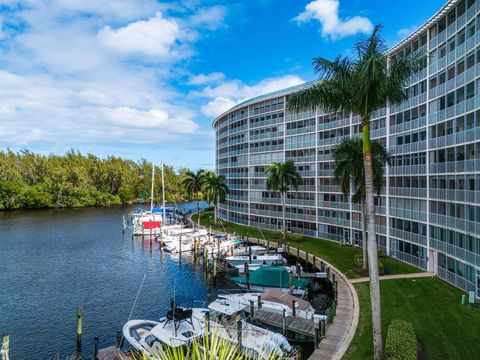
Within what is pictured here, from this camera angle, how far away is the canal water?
29172 millimetres

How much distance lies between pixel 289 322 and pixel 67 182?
140422 mm

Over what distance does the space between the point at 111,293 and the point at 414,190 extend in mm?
37212

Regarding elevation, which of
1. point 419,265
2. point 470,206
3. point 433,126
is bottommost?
point 419,265

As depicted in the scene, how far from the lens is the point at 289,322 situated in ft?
91.8

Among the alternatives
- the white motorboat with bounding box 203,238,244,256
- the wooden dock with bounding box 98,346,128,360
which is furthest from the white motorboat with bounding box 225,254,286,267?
the wooden dock with bounding box 98,346,128,360

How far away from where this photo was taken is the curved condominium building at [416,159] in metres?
29.8

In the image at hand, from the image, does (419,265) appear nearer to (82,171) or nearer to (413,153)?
(413,153)

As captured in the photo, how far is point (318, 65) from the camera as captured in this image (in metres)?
20.9

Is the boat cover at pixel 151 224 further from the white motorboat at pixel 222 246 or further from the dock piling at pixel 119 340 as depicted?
the dock piling at pixel 119 340

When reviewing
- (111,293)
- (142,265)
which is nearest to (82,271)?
(142,265)

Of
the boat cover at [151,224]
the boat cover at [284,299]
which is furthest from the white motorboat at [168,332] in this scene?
the boat cover at [151,224]

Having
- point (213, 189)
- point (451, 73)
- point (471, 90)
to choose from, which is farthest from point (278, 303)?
point (213, 189)

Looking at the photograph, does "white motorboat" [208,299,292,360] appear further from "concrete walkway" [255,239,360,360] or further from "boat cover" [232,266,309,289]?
"boat cover" [232,266,309,289]

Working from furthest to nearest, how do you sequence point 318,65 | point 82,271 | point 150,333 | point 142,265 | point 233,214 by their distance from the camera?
point 233,214
point 142,265
point 82,271
point 150,333
point 318,65
